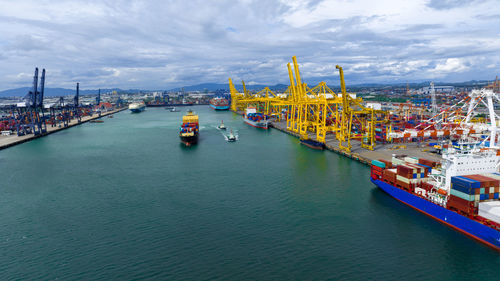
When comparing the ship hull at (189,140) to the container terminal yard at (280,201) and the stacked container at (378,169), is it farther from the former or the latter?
the stacked container at (378,169)

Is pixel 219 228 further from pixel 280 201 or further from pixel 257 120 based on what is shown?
pixel 257 120

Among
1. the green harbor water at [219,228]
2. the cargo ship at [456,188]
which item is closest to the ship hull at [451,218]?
the cargo ship at [456,188]

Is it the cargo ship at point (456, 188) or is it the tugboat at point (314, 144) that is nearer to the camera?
the cargo ship at point (456, 188)

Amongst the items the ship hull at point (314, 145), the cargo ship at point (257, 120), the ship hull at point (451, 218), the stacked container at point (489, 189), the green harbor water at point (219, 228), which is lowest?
the green harbor water at point (219, 228)

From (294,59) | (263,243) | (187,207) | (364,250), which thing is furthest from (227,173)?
(294,59)

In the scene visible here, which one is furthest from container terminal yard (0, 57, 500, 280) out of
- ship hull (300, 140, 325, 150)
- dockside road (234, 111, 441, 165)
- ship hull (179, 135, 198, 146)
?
ship hull (179, 135, 198, 146)

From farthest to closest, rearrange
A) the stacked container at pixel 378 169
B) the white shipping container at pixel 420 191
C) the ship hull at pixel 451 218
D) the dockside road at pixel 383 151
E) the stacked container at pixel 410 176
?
the dockside road at pixel 383 151
the stacked container at pixel 378 169
the stacked container at pixel 410 176
the white shipping container at pixel 420 191
the ship hull at pixel 451 218

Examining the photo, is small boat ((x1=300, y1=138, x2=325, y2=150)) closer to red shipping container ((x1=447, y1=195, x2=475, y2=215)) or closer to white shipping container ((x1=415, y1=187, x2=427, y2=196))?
white shipping container ((x1=415, y1=187, x2=427, y2=196))

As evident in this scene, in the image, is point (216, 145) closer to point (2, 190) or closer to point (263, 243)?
point (2, 190)

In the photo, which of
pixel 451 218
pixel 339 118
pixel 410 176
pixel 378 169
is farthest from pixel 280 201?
pixel 339 118
